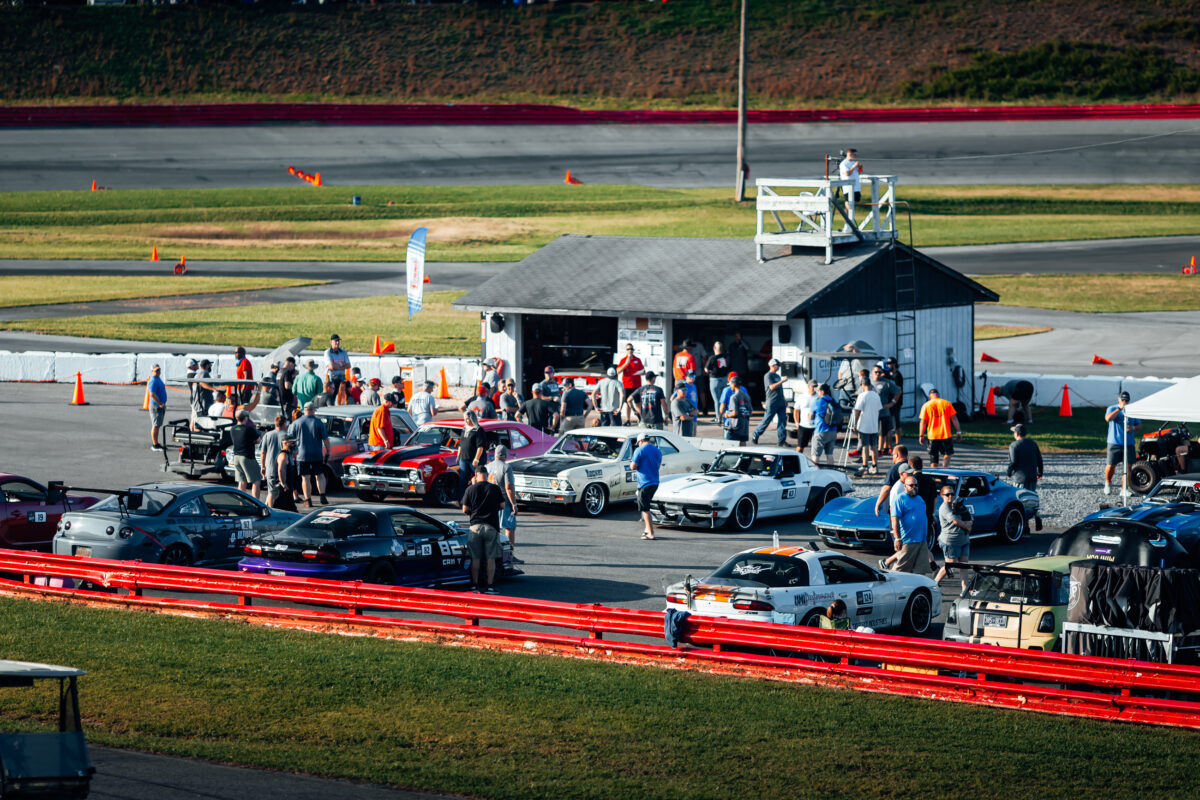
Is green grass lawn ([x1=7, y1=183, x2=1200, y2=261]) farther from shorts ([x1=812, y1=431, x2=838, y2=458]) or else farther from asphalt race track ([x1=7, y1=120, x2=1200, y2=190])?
shorts ([x1=812, y1=431, x2=838, y2=458])

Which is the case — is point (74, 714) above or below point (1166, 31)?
below

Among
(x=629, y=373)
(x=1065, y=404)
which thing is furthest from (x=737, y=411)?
(x=1065, y=404)

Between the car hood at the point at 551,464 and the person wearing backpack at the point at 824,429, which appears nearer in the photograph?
the car hood at the point at 551,464

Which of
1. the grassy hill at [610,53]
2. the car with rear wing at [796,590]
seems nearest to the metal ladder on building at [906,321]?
the car with rear wing at [796,590]

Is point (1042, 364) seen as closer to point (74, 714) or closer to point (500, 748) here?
point (500, 748)

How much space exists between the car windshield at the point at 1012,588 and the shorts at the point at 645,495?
22.8 feet

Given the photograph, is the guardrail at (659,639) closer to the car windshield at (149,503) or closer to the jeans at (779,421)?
the car windshield at (149,503)

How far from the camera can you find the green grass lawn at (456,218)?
59.7 m

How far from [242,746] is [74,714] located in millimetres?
3225

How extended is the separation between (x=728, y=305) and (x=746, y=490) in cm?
917

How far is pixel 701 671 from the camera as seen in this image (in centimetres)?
1397

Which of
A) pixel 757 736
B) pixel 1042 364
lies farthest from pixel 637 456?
pixel 1042 364

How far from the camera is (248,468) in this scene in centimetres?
2242

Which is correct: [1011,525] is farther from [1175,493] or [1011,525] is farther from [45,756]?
[45,756]
